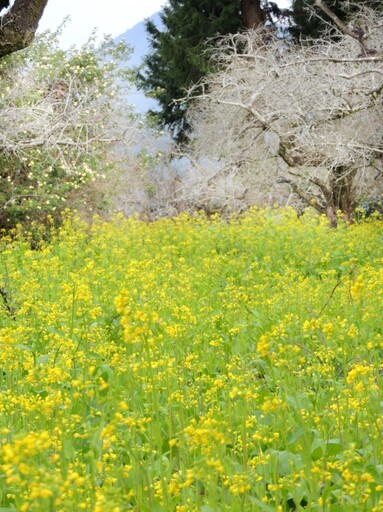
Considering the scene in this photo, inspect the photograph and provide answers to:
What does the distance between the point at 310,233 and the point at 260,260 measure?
1.73 m

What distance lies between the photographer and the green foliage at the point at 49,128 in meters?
13.9

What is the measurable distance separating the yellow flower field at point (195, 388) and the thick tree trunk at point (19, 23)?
2260mm

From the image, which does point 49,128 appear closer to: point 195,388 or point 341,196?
point 341,196

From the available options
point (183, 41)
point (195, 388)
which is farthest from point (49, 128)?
point (183, 41)

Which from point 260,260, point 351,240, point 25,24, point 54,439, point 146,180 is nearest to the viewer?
point 54,439

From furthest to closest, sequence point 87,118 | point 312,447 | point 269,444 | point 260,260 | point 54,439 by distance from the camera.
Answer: point 87,118
point 260,260
point 269,444
point 312,447
point 54,439

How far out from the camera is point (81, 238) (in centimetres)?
1198

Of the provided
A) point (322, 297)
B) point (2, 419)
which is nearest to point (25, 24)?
point (322, 297)

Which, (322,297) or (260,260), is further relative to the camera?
(260,260)

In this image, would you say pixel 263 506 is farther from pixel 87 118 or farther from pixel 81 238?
pixel 87 118

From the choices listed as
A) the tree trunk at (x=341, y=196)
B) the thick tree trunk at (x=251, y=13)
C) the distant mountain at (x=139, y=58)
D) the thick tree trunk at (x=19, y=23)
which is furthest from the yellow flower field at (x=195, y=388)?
the thick tree trunk at (x=251, y=13)

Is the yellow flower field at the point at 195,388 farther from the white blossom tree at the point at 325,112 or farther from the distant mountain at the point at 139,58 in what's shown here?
the distant mountain at the point at 139,58

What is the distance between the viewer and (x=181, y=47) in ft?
87.1

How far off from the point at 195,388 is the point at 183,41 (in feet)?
77.4
